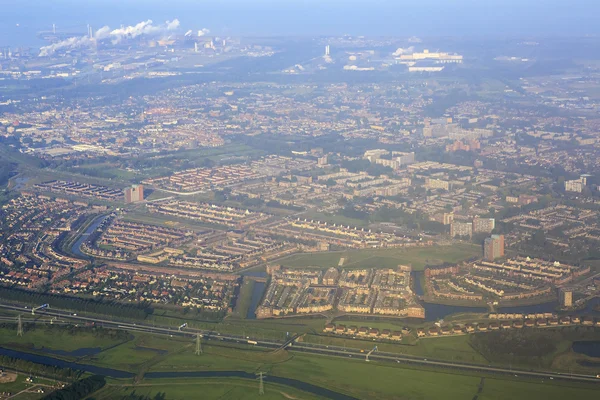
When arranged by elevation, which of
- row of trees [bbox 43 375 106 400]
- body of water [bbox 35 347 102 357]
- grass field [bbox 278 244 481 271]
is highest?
row of trees [bbox 43 375 106 400]

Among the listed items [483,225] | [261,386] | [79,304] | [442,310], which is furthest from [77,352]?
[483,225]

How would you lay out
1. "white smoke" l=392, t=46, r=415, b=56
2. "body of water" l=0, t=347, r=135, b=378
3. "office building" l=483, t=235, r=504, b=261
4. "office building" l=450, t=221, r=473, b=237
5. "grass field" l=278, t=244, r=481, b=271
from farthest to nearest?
"white smoke" l=392, t=46, r=415, b=56, "office building" l=450, t=221, r=473, b=237, "office building" l=483, t=235, r=504, b=261, "grass field" l=278, t=244, r=481, b=271, "body of water" l=0, t=347, r=135, b=378

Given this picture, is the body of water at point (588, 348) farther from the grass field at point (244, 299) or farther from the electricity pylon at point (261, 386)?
the grass field at point (244, 299)

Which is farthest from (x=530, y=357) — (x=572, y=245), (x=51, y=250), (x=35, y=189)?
(x=35, y=189)

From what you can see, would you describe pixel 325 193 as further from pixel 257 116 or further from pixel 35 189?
pixel 257 116

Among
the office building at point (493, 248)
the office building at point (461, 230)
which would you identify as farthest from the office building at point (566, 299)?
the office building at point (461, 230)

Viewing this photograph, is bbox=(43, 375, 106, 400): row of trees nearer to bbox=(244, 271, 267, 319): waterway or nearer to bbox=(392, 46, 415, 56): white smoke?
bbox=(244, 271, 267, 319): waterway

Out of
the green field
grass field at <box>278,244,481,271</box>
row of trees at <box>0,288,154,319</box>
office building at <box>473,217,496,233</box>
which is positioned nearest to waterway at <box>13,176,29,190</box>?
row of trees at <box>0,288,154,319</box>
